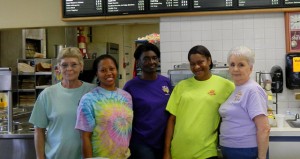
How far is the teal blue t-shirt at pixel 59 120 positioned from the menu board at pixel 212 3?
1.80m

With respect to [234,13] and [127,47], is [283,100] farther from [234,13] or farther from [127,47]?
[127,47]

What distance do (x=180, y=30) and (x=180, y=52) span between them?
0.81ft

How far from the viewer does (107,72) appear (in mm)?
2176

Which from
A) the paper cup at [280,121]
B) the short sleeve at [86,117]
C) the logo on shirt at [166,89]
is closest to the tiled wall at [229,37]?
the paper cup at [280,121]

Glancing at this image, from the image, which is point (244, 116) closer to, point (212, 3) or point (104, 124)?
point (104, 124)

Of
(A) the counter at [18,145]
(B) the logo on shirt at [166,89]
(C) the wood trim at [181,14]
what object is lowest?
(A) the counter at [18,145]

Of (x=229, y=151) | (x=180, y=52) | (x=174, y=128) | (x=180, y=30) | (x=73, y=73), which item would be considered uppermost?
(x=180, y=30)

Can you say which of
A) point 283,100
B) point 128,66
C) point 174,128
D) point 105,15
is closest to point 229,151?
point 174,128

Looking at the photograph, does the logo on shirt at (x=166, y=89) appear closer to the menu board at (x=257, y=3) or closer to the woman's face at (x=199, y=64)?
the woman's face at (x=199, y=64)

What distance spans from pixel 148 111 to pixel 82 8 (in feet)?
6.35

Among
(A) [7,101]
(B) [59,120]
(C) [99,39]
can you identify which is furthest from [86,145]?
(C) [99,39]

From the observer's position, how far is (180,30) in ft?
Answer: 11.8

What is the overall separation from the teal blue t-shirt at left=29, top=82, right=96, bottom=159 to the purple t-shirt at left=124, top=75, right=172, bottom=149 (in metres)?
0.40

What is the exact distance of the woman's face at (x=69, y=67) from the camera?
2.24 meters
